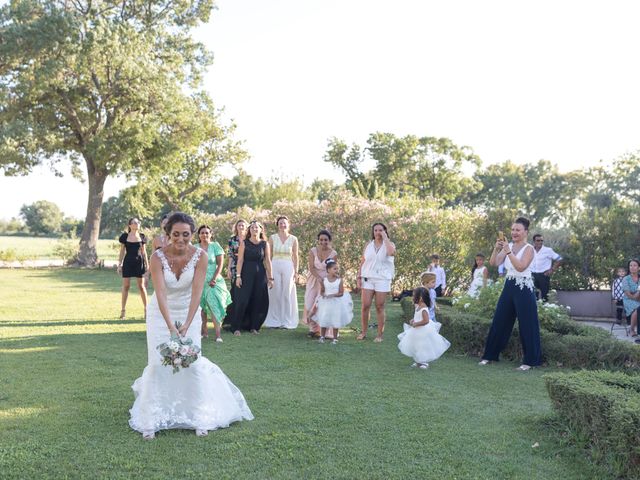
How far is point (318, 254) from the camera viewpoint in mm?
11180

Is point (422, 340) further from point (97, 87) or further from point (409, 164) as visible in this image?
point (409, 164)

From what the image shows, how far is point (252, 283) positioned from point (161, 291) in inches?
235

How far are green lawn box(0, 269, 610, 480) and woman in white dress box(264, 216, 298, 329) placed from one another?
2147 millimetres

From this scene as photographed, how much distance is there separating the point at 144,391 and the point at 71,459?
92 centimetres

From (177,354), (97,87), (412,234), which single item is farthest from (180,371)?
(97,87)

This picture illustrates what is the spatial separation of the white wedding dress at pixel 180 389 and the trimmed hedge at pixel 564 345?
4805 mm

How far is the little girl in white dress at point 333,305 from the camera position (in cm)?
1034

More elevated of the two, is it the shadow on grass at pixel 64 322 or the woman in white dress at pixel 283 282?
the woman in white dress at pixel 283 282

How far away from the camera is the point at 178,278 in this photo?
5.67 m

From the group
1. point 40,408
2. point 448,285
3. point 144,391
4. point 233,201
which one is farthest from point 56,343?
point 233,201

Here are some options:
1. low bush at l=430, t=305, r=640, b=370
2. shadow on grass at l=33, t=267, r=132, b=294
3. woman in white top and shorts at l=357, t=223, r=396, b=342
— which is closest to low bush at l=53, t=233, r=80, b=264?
shadow on grass at l=33, t=267, r=132, b=294

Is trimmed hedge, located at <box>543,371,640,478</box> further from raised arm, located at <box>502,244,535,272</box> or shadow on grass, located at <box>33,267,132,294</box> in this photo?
shadow on grass, located at <box>33,267,132,294</box>

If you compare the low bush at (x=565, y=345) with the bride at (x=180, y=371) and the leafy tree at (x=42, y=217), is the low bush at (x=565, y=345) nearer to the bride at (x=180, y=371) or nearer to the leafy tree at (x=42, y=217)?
the bride at (x=180, y=371)

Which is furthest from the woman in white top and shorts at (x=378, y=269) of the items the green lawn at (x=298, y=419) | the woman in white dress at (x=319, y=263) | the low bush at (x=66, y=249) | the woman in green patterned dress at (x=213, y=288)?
the low bush at (x=66, y=249)
